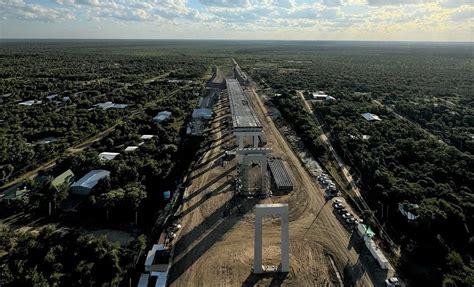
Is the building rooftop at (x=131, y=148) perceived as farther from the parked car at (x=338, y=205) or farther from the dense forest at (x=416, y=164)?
the parked car at (x=338, y=205)

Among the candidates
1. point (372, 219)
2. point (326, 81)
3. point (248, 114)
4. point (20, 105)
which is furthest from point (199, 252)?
point (326, 81)

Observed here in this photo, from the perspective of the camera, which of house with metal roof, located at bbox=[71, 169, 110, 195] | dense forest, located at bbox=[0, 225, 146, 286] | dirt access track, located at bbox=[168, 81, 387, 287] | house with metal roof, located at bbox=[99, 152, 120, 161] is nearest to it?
dense forest, located at bbox=[0, 225, 146, 286]

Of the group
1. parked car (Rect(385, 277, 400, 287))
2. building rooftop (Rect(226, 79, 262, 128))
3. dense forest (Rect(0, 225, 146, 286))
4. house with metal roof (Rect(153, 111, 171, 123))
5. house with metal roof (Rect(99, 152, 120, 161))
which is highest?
building rooftop (Rect(226, 79, 262, 128))

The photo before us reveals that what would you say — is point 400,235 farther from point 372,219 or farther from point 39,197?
point 39,197

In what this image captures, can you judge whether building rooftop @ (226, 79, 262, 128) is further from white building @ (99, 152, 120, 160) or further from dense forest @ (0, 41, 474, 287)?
white building @ (99, 152, 120, 160)

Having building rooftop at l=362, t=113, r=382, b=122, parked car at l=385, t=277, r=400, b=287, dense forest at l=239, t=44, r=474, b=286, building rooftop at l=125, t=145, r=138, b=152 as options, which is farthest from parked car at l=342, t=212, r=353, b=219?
building rooftop at l=362, t=113, r=382, b=122

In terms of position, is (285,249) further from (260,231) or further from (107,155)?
(107,155)

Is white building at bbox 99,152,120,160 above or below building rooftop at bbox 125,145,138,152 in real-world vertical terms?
below

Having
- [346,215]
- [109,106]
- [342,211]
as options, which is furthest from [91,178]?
[109,106]
